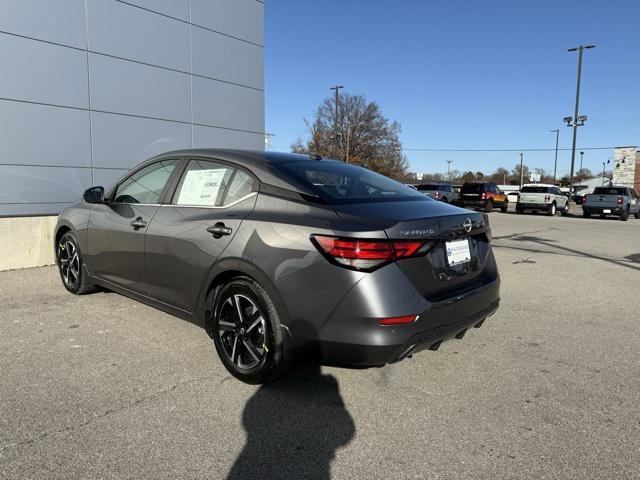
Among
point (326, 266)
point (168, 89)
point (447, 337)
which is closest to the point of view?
point (326, 266)

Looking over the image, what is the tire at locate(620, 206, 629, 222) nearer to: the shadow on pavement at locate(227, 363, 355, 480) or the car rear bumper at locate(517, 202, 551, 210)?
the car rear bumper at locate(517, 202, 551, 210)

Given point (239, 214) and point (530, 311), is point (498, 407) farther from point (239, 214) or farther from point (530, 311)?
point (530, 311)

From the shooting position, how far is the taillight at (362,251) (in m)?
2.77

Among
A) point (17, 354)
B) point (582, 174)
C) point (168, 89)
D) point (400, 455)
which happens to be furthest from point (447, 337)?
point (582, 174)

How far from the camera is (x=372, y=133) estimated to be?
189 ft

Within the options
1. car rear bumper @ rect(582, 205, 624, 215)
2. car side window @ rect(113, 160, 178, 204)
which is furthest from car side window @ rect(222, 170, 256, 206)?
car rear bumper @ rect(582, 205, 624, 215)

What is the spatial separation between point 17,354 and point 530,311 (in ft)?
16.4

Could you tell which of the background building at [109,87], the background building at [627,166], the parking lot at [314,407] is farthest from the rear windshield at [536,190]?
Answer: the background building at [627,166]

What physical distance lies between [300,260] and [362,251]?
1.31ft

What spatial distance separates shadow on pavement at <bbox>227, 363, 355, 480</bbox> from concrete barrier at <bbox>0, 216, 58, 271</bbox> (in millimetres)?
5881

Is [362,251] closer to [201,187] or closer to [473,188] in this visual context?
[201,187]

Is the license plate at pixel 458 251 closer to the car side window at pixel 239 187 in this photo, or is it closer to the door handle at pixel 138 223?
the car side window at pixel 239 187


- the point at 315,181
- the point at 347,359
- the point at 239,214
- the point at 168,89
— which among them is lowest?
the point at 347,359

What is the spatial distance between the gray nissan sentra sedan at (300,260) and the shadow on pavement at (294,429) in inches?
9.8
